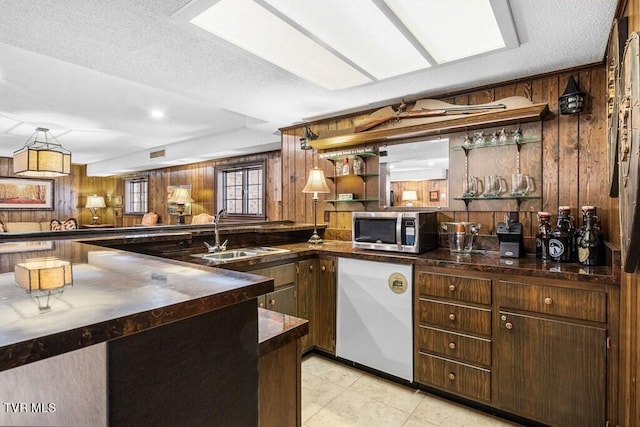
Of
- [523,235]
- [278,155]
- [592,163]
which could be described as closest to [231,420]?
[523,235]

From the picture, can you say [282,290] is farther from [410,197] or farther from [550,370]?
[550,370]

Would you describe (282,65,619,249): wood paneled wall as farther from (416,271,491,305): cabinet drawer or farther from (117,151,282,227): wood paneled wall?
(117,151,282,227): wood paneled wall

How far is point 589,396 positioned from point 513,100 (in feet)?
6.35

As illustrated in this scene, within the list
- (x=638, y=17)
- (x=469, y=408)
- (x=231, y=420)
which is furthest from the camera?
(x=469, y=408)

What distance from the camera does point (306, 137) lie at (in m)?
3.55

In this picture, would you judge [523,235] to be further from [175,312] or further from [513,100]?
[175,312]

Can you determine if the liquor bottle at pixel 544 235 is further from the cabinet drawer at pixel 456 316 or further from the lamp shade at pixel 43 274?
the lamp shade at pixel 43 274

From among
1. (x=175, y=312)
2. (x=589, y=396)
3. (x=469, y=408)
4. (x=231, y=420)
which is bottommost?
(x=469, y=408)

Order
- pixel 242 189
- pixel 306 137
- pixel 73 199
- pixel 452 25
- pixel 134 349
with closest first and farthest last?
pixel 134 349 → pixel 452 25 → pixel 306 137 → pixel 242 189 → pixel 73 199

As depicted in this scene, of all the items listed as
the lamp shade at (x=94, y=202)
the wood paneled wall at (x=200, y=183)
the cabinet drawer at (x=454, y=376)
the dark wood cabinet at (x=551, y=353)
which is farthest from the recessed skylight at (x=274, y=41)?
the lamp shade at (x=94, y=202)

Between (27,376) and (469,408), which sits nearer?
(27,376)

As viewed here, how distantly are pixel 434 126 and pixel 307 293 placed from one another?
1.73 m

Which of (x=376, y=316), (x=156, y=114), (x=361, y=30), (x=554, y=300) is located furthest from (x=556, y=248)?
(x=156, y=114)

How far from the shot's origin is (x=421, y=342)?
2.34 meters
